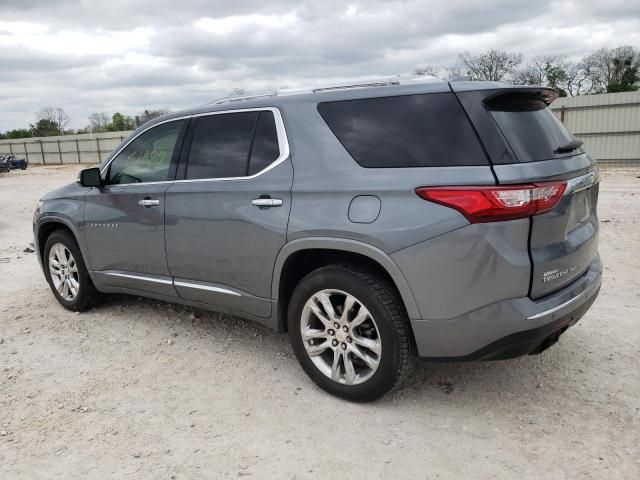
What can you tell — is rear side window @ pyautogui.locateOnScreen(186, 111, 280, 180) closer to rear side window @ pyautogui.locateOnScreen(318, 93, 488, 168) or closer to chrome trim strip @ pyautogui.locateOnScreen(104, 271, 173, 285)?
rear side window @ pyautogui.locateOnScreen(318, 93, 488, 168)

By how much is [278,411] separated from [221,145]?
6.03 ft

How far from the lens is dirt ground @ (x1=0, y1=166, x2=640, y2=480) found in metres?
2.72

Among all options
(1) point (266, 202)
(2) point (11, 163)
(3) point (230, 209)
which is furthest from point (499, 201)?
(2) point (11, 163)

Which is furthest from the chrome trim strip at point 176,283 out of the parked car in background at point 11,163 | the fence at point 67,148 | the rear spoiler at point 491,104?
the fence at point 67,148

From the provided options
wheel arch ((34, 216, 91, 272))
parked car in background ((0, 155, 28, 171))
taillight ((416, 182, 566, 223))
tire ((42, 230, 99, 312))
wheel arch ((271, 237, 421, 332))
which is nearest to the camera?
taillight ((416, 182, 566, 223))

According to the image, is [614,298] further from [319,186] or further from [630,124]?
[630,124]

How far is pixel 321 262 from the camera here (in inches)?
136

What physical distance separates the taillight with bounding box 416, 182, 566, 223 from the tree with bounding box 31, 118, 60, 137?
229ft

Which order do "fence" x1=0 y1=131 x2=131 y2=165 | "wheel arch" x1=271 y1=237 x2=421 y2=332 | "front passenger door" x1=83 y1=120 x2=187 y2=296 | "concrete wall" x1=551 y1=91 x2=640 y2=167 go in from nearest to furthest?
1. "wheel arch" x1=271 y1=237 x2=421 y2=332
2. "front passenger door" x1=83 y1=120 x2=187 y2=296
3. "concrete wall" x1=551 y1=91 x2=640 y2=167
4. "fence" x1=0 y1=131 x2=131 y2=165

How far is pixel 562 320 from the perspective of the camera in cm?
284

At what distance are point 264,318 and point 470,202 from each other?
1630mm

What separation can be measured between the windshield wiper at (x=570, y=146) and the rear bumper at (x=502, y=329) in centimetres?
74

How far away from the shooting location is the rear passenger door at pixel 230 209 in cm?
Result: 344

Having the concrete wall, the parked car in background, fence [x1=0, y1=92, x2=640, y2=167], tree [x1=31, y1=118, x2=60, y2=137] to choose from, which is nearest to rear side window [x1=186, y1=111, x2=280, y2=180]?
the concrete wall
